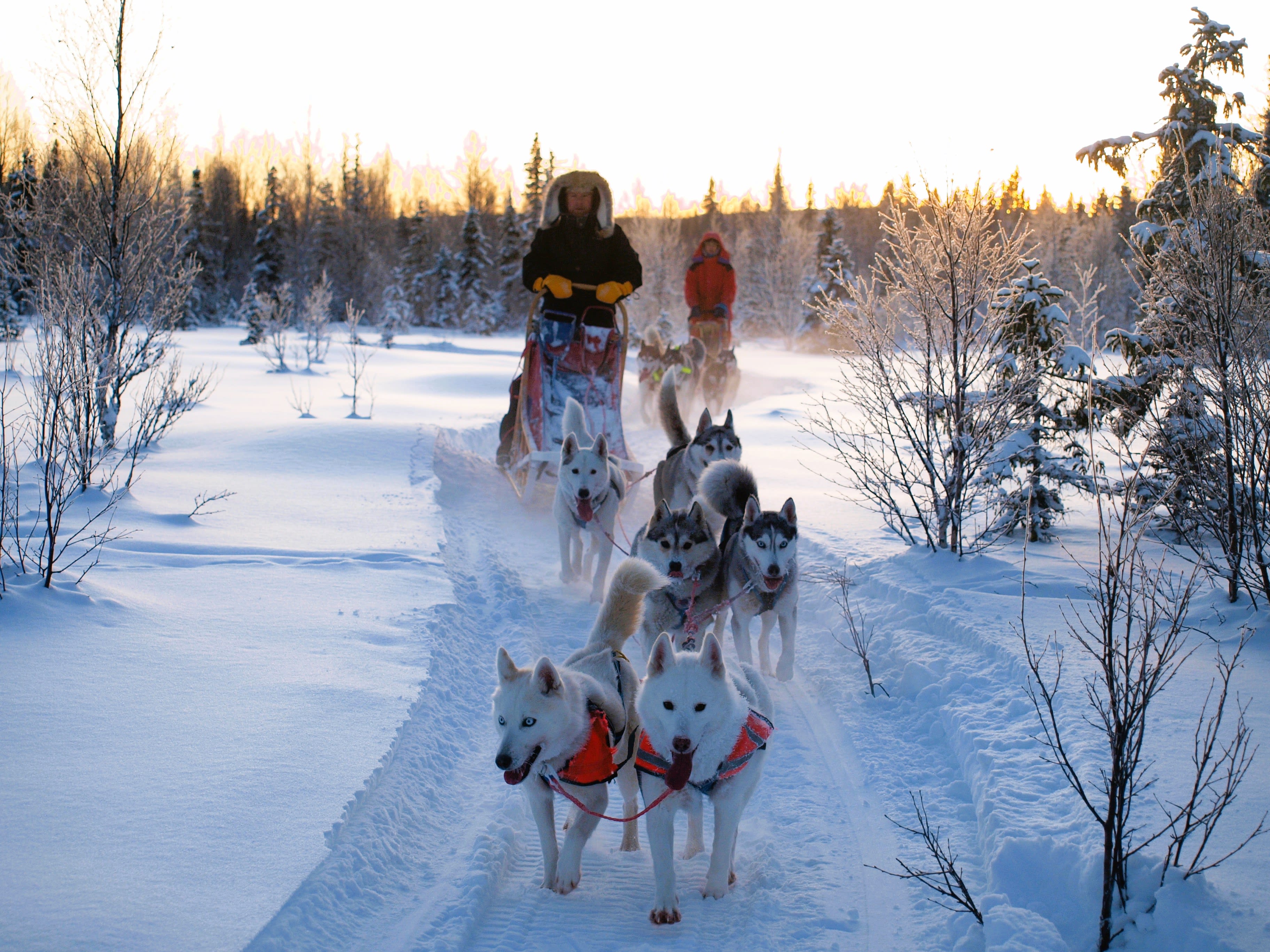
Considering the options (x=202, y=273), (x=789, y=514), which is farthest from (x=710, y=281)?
(x=202, y=273)

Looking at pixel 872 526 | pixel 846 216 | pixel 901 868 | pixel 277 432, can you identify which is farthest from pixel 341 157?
pixel 901 868

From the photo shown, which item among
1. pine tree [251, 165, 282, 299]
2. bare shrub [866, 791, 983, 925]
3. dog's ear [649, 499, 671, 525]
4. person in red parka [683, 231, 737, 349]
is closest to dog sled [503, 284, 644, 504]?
dog's ear [649, 499, 671, 525]

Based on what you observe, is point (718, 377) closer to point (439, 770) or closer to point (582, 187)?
point (582, 187)

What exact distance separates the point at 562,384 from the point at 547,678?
4.96 meters

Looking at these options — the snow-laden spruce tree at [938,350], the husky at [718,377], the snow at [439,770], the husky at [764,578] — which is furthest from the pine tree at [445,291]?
the husky at [764,578]

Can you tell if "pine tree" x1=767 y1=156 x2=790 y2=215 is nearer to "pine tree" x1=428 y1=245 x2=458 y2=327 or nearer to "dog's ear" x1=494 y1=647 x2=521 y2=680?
"pine tree" x1=428 y1=245 x2=458 y2=327

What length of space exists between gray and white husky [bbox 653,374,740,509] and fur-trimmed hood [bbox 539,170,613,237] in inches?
67.4

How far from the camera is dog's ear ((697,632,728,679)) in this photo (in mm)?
2297

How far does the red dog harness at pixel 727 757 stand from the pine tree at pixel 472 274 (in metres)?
37.5

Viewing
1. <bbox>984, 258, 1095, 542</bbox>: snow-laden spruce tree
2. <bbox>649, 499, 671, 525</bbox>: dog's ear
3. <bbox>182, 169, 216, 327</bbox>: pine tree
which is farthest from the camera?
<bbox>182, 169, 216, 327</bbox>: pine tree

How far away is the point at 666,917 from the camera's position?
2.27 metres

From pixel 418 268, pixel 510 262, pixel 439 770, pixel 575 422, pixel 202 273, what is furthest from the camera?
pixel 418 268

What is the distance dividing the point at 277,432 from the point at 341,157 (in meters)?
49.7

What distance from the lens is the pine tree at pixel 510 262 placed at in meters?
38.9
